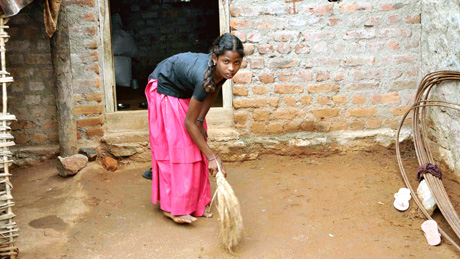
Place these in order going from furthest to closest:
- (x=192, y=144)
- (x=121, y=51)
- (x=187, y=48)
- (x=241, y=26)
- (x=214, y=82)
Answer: (x=187, y=48) < (x=121, y=51) < (x=241, y=26) < (x=192, y=144) < (x=214, y=82)

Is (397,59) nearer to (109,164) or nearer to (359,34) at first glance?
(359,34)

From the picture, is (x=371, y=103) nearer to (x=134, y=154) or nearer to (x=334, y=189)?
(x=334, y=189)

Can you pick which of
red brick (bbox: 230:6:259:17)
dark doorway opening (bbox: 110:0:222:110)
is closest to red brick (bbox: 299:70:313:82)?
red brick (bbox: 230:6:259:17)

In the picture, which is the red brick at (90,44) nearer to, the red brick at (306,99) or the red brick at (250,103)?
the red brick at (250,103)

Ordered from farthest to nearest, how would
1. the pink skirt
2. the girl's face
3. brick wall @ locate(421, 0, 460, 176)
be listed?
brick wall @ locate(421, 0, 460, 176), the pink skirt, the girl's face

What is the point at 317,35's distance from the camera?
427cm

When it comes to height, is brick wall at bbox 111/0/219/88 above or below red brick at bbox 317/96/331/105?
above

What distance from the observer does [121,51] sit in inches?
283

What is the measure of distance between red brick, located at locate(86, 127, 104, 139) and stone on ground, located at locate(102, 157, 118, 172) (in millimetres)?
268

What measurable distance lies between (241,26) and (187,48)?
14.8 feet

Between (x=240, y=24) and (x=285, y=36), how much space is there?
47 cm

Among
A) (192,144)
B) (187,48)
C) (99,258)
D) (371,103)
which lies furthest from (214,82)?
(187,48)

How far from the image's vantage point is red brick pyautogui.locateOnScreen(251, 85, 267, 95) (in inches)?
171

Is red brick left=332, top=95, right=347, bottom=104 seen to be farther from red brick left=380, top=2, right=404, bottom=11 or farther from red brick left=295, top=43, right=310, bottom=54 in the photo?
red brick left=380, top=2, right=404, bottom=11
